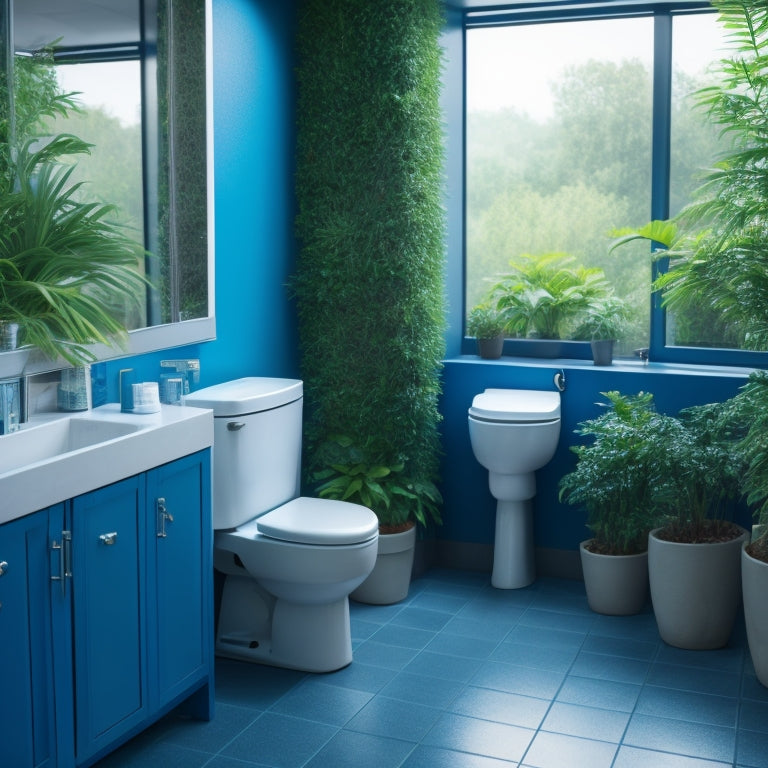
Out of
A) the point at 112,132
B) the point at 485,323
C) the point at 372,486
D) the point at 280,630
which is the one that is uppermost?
the point at 112,132

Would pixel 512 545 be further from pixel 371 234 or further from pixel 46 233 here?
pixel 46 233

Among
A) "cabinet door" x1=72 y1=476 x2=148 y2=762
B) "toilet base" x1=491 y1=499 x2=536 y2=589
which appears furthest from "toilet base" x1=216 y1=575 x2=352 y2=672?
"toilet base" x1=491 y1=499 x2=536 y2=589

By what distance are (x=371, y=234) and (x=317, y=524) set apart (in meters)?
1.20

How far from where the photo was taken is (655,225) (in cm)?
409

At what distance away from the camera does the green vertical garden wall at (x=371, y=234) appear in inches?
150

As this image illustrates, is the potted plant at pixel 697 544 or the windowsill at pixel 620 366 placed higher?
the windowsill at pixel 620 366

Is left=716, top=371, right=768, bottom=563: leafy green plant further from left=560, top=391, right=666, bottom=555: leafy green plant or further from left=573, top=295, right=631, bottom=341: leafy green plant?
left=573, top=295, right=631, bottom=341: leafy green plant

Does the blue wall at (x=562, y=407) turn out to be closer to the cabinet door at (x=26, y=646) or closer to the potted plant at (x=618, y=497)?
the potted plant at (x=618, y=497)

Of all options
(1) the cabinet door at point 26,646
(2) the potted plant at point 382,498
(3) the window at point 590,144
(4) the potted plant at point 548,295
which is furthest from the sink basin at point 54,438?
(3) the window at point 590,144

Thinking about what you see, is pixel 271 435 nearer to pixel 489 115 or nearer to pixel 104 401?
pixel 104 401

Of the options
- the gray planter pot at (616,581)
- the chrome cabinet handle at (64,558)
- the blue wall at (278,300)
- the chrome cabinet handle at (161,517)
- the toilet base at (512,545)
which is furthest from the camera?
the toilet base at (512,545)

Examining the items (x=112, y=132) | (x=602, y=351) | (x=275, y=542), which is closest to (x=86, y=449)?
(x=275, y=542)

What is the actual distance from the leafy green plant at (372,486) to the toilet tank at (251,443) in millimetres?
379

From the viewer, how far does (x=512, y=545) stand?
4070 millimetres
